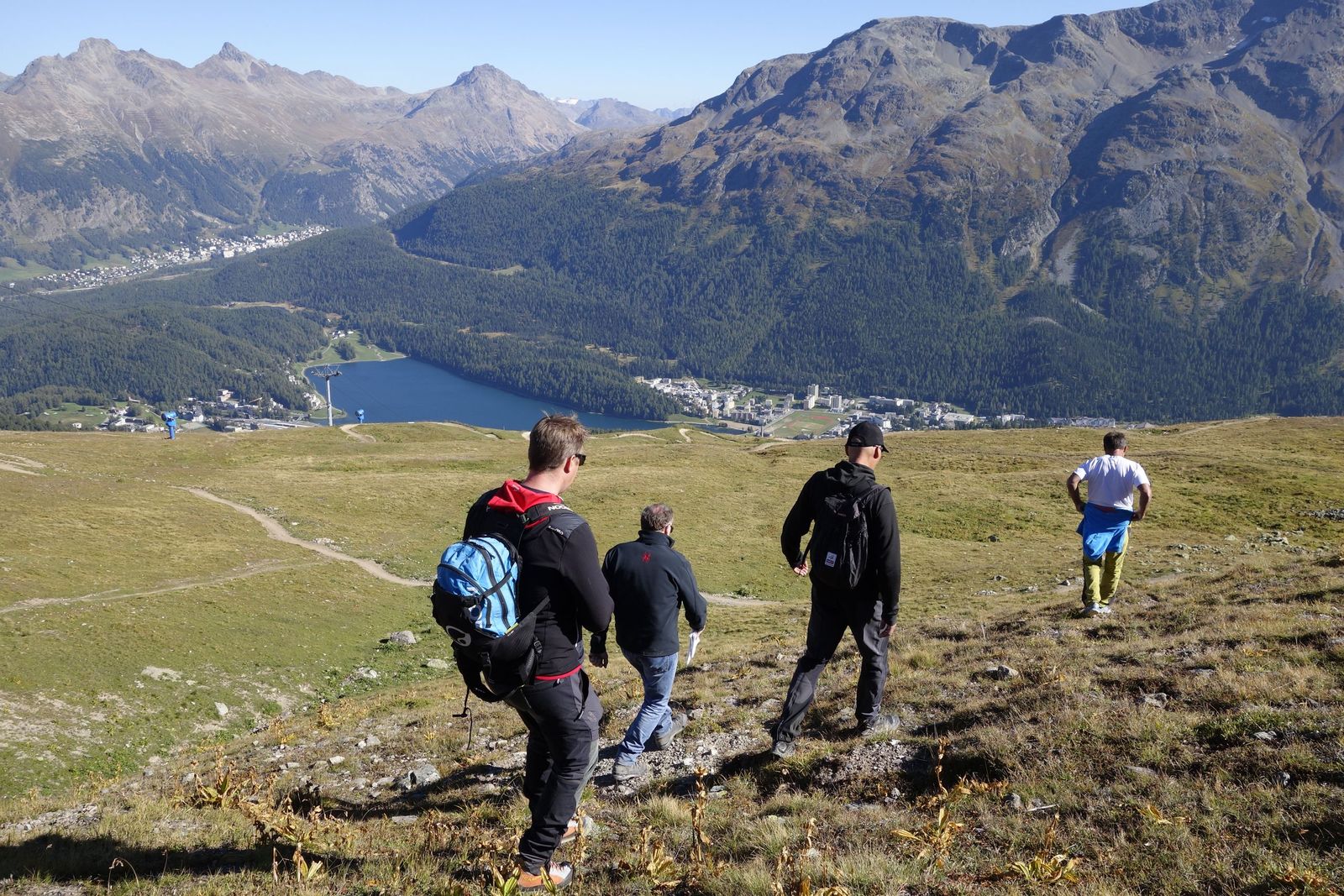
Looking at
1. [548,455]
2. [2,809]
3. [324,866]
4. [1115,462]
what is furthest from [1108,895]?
[2,809]

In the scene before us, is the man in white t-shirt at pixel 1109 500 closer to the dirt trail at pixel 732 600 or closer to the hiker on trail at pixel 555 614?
the hiker on trail at pixel 555 614

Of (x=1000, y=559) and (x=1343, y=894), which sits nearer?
(x=1343, y=894)

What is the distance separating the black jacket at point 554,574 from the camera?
7.10m

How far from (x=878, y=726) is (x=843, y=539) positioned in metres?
3.35

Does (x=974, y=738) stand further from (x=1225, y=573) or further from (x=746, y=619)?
(x=746, y=619)

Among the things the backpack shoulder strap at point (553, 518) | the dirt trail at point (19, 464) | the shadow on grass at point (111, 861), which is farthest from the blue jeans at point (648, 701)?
the dirt trail at point (19, 464)

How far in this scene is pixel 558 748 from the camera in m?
7.64

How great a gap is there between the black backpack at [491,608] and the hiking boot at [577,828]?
2.01 meters

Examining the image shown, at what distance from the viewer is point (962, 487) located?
A: 2183 inches

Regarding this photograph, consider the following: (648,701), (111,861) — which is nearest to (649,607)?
(648,701)

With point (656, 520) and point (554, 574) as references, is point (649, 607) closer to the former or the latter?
point (656, 520)

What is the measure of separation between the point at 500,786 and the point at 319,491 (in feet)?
144

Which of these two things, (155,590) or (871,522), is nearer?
(871,522)

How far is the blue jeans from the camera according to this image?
11.7 meters
